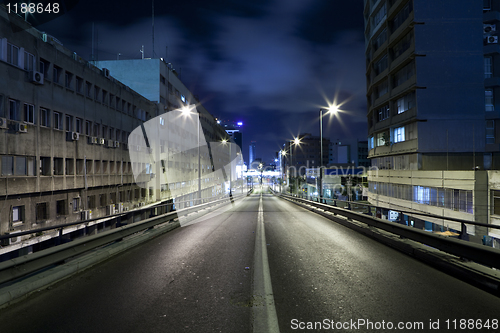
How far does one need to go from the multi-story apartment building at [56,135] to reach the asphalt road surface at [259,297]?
1676 centimetres

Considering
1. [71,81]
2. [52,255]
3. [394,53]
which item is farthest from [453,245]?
[394,53]

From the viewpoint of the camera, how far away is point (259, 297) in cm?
457

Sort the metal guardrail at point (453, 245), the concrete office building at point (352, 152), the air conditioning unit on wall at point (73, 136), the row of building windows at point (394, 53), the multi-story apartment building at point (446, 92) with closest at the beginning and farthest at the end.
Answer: the metal guardrail at point (453, 245), the air conditioning unit on wall at point (73, 136), the multi-story apartment building at point (446, 92), the row of building windows at point (394, 53), the concrete office building at point (352, 152)

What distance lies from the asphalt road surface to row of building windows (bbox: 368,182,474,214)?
57.3 ft

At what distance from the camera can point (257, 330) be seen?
11.6ft

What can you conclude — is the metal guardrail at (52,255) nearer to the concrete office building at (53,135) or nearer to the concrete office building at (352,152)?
the concrete office building at (53,135)

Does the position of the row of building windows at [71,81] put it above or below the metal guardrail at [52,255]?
above

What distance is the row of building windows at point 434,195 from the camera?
20.4 m

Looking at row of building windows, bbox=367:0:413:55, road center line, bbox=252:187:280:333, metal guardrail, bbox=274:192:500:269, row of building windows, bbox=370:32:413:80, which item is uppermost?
row of building windows, bbox=367:0:413:55

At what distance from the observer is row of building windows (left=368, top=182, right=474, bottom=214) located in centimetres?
2039

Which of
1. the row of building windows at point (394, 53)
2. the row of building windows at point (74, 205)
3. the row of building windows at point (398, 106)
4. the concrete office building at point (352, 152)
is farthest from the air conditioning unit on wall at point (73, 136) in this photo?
the concrete office building at point (352, 152)

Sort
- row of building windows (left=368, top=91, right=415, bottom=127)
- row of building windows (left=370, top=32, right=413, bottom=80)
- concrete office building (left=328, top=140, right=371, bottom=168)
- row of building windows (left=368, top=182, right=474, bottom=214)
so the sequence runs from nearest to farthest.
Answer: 1. row of building windows (left=368, top=182, right=474, bottom=214)
2. row of building windows (left=368, top=91, right=415, bottom=127)
3. row of building windows (left=370, top=32, right=413, bottom=80)
4. concrete office building (left=328, top=140, right=371, bottom=168)

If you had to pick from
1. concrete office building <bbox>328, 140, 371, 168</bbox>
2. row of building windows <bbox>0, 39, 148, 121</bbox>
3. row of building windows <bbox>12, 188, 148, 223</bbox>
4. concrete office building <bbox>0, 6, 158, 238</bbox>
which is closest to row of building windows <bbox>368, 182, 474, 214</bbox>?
concrete office building <bbox>0, 6, 158, 238</bbox>

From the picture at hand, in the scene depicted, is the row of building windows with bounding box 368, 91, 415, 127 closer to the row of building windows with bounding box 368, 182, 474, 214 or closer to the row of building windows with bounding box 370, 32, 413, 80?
the row of building windows with bounding box 370, 32, 413, 80
